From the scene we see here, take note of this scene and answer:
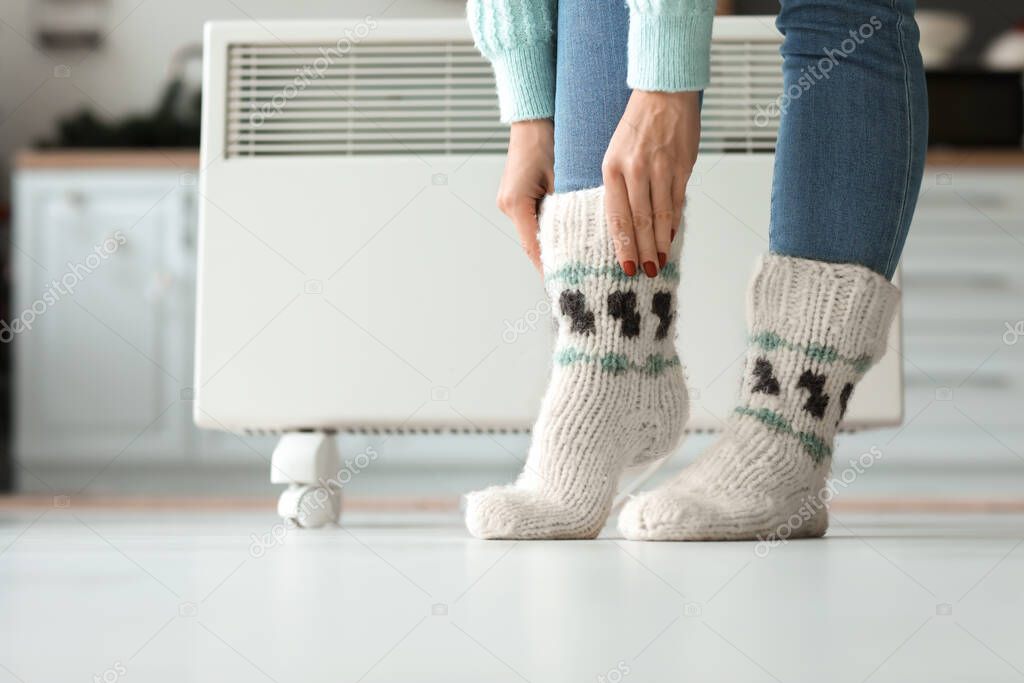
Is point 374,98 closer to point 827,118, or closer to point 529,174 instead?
point 529,174

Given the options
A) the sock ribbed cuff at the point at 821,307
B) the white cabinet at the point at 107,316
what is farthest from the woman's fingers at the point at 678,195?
the white cabinet at the point at 107,316

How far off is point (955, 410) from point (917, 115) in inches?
71.2

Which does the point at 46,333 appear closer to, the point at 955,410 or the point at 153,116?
the point at 153,116

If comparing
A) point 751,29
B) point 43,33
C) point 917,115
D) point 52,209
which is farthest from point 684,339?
point 43,33

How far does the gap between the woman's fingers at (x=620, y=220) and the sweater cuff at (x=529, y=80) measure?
0.48 ft

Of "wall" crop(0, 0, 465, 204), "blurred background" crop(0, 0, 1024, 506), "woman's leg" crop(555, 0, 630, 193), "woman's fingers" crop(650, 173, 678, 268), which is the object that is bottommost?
"blurred background" crop(0, 0, 1024, 506)

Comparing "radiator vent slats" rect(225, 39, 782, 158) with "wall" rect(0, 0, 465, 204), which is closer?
"radiator vent slats" rect(225, 39, 782, 158)

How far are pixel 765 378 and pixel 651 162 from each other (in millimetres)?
Answer: 185

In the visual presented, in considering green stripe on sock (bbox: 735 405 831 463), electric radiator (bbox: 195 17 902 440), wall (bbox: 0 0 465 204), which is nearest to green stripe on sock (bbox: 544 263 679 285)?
green stripe on sock (bbox: 735 405 831 463)

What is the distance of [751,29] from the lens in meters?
1.21

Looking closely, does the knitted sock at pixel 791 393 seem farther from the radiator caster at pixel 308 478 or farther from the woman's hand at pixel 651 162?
the radiator caster at pixel 308 478

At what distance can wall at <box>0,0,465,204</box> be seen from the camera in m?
3.16

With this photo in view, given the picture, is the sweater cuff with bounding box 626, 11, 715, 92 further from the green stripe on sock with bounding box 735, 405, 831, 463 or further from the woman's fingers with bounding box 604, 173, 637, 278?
the green stripe on sock with bounding box 735, 405, 831, 463

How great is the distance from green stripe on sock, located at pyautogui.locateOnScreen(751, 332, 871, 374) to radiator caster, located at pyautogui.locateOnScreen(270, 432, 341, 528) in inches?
20.1
